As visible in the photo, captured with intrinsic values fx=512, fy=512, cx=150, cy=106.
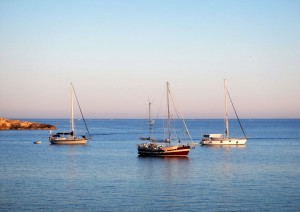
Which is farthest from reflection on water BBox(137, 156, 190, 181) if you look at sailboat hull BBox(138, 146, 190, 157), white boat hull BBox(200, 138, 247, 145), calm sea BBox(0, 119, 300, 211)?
white boat hull BBox(200, 138, 247, 145)

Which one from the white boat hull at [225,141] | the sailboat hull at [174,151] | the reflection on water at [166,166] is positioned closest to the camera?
the reflection on water at [166,166]

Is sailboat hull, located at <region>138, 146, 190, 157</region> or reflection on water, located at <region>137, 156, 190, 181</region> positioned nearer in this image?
reflection on water, located at <region>137, 156, 190, 181</region>

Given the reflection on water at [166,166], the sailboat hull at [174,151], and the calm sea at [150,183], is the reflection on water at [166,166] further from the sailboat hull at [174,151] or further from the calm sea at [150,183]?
the sailboat hull at [174,151]

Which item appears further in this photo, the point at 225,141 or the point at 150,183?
the point at 225,141

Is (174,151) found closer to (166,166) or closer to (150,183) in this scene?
(166,166)

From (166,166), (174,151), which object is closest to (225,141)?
(174,151)

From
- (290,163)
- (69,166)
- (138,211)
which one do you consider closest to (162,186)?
(138,211)

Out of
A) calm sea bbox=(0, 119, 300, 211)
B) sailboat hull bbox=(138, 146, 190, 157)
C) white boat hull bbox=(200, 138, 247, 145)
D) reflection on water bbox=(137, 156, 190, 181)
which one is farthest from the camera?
white boat hull bbox=(200, 138, 247, 145)

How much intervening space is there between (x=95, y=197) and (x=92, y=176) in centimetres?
1377

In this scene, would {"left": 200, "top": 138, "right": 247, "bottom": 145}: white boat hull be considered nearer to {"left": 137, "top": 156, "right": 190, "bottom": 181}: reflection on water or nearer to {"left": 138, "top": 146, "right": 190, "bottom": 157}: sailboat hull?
{"left": 138, "top": 146, "right": 190, "bottom": 157}: sailboat hull

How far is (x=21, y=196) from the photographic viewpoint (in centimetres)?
4450

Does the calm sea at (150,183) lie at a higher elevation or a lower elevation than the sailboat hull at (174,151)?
lower

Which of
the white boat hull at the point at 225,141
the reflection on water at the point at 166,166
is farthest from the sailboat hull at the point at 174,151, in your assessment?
the white boat hull at the point at 225,141

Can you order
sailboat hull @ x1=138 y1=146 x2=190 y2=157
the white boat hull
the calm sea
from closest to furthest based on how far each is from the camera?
the calm sea, sailboat hull @ x1=138 y1=146 x2=190 y2=157, the white boat hull
